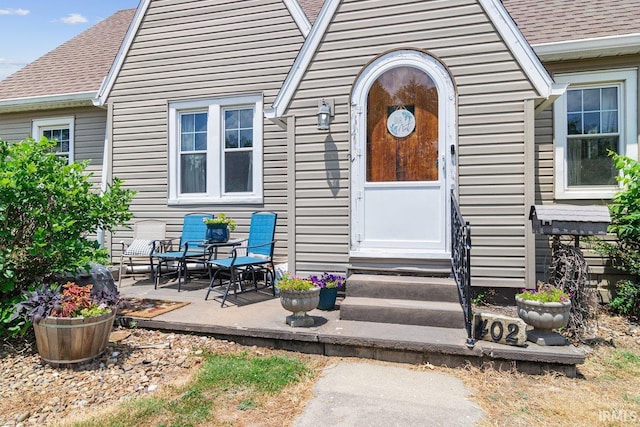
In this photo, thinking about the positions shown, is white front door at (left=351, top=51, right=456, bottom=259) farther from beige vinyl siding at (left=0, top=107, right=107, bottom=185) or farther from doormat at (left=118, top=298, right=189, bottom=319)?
beige vinyl siding at (left=0, top=107, right=107, bottom=185)

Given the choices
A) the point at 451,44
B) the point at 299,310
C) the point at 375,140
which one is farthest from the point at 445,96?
the point at 299,310

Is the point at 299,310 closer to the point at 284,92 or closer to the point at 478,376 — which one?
the point at 478,376

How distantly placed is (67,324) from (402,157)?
3.65 metres

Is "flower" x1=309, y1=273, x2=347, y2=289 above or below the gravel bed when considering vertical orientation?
above

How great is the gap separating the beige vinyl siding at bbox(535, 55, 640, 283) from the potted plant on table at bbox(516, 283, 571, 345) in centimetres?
203

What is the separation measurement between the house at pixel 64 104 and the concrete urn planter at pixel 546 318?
24.5 feet

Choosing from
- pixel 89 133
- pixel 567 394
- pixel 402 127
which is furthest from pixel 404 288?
pixel 89 133

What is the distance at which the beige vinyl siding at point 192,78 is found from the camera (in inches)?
250

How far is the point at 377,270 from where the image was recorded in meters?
4.53

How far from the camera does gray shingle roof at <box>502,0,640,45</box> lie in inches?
204

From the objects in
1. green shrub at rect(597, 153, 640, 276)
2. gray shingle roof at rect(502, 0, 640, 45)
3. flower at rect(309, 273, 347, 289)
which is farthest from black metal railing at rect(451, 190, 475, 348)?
gray shingle roof at rect(502, 0, 640, 45)

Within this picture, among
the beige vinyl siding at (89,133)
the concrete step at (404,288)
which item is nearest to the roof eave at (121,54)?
the beige vinyl siding at (89,133)

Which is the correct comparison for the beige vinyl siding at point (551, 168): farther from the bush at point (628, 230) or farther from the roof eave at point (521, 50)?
the roof eave at point (521, 50)

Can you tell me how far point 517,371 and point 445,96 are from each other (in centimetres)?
292
